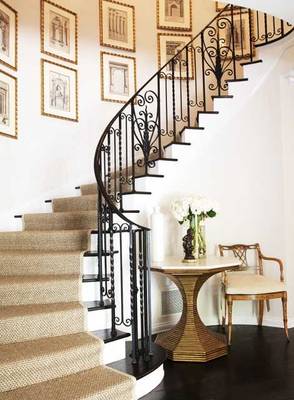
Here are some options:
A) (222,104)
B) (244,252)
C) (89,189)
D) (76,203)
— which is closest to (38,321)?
(76,203)

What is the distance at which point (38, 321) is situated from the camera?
8.25 ft

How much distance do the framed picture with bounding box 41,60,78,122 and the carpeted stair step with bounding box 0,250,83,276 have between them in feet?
7.30

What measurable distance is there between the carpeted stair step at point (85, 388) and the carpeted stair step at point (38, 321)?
13.5 inches

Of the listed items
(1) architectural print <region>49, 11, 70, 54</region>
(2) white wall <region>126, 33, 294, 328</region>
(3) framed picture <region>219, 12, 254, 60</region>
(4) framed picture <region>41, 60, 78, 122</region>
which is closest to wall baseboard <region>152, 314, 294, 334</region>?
(2) white wall <region>126, 33, 294, 328</region>

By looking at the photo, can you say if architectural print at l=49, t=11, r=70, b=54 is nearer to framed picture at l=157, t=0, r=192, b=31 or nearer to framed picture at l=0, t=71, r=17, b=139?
framed picture at l=0, t=71, r=17, b=139

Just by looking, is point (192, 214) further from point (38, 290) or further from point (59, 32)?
point (59, 32)

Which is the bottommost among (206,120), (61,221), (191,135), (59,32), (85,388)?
(85,388)

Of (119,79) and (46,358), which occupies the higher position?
(119,79)

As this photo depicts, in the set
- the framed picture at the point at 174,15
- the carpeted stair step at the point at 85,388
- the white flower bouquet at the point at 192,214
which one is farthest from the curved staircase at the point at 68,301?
the framed picture at the point at 174,15

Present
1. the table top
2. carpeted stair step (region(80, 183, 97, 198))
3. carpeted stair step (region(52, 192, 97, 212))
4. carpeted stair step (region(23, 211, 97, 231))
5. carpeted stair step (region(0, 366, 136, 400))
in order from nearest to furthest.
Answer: carpeted stair step (region(0, 366, 136, 400)), the table top, carpeted stair step (region(23, 211, 97, 231)), carpeted stair step (region(52, 192, 97, 212)), carpeted stair step (region(80, 183, 97, 198))

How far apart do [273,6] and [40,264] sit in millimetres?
2644

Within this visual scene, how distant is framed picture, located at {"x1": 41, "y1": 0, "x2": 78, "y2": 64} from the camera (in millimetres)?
4789

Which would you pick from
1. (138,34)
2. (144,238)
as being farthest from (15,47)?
(144,238)

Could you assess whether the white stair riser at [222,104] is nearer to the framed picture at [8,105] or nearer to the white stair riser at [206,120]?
the white stair riser at [206,120]
